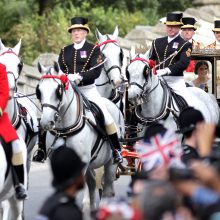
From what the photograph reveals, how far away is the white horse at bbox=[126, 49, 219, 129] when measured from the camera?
16.3 metres

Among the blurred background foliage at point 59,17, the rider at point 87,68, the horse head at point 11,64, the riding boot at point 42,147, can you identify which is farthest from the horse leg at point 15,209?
the blurred background foliage at point 59,17

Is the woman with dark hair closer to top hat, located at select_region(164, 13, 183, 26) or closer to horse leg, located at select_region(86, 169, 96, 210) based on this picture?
top hat, located at select_region(164, 13, 183, 26)

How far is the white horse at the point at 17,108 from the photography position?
14664 mm

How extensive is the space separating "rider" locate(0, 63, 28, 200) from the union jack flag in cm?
386

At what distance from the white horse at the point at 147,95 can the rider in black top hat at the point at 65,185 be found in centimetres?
794

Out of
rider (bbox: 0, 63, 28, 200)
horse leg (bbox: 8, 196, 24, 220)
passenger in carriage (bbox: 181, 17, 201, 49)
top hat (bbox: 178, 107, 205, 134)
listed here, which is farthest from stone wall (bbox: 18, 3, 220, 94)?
top hat (bbox: 178, 107, 205, 134)

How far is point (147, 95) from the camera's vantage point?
54.9ft

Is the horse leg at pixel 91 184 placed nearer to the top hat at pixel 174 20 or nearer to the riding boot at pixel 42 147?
the riding boot at pixel 42 147

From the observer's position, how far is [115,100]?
63.7ft

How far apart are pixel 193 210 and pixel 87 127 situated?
7.36 m

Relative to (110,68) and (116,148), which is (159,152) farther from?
Result: (110,68)

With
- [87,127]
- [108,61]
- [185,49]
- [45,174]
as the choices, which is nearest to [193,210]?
[87,127]

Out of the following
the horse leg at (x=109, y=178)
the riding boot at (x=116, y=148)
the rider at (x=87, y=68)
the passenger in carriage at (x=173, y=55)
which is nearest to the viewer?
the rider at (x=87, y=68)

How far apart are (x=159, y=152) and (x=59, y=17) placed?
81.8ft
